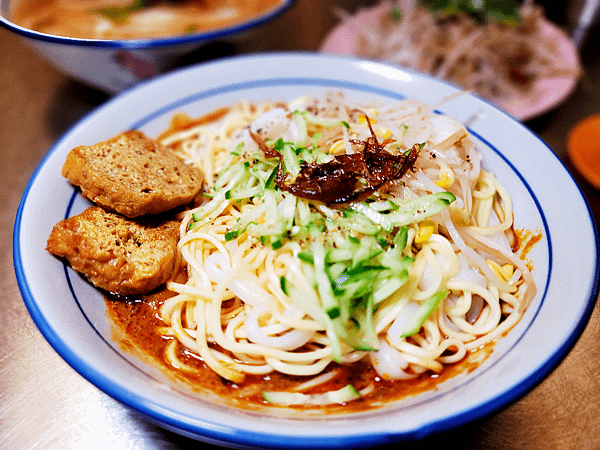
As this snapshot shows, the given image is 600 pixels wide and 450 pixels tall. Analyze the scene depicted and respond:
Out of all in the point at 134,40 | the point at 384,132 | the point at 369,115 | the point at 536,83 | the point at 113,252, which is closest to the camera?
the point at 113,252

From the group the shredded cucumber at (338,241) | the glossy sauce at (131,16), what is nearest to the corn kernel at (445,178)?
the shredded cucumber at (338,241)

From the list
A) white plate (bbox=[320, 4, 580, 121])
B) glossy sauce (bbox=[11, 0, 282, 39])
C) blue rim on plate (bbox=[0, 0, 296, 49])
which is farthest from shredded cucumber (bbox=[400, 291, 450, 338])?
glossy sauce (bbox=[11, 0, 282, 39])

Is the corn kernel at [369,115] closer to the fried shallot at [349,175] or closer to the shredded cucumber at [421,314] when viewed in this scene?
the fried shallot at [349,175]

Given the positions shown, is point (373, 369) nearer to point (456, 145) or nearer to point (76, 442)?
point (456, 145)

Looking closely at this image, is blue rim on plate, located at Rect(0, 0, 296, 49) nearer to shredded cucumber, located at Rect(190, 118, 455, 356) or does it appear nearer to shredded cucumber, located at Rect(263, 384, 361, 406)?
shredded cucumber, located at Rect(190, 118, 455, 356)

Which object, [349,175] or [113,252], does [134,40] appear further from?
[349,175]

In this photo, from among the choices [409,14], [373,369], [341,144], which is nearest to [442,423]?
[373,369]

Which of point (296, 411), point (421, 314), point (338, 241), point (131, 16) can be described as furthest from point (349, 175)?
point (131, 16)
